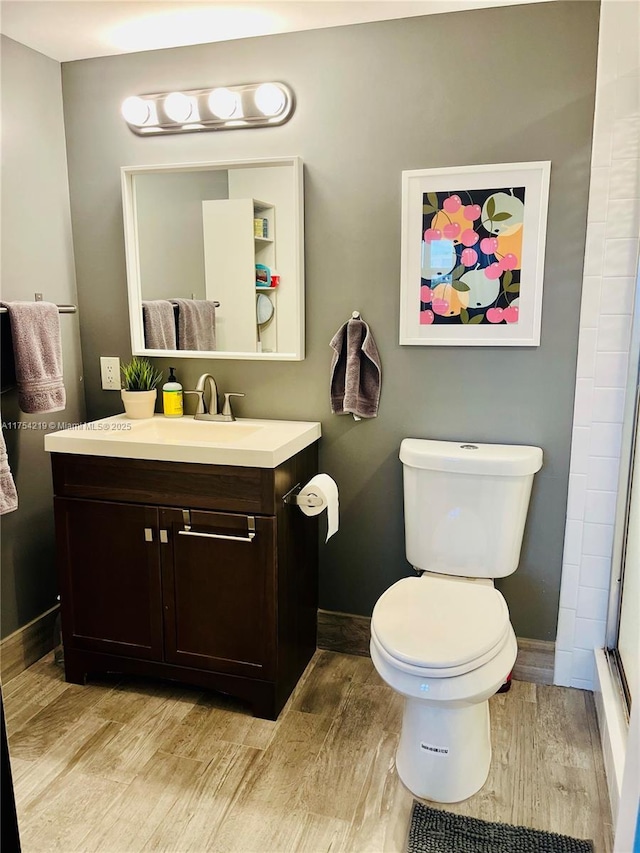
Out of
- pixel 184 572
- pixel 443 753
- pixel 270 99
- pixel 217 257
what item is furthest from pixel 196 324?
pixel 443 753

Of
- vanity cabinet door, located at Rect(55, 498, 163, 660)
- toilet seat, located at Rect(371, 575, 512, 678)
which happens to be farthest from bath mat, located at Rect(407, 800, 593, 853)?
vanity cabinet door, located at Rect(55, 498, 163, 660)

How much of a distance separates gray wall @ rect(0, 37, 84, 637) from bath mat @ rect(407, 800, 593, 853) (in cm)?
157

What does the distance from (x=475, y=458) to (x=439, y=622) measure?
54 centimetres

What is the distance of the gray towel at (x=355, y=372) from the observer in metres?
2.24

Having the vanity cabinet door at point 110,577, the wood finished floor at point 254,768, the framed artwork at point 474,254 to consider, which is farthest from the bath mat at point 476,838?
the framed artwork at point 474,254

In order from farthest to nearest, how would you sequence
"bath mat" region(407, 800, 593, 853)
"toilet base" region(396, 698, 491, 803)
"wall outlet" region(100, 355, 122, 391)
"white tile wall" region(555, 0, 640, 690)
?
"wall outlet" region(100, 355, 122, 391)
"white tile wall" region(555, 0, 640, 690)
"toilet base" region(396, 698, 491, 803)
"bath mat" region(407, 800, 593, 853)

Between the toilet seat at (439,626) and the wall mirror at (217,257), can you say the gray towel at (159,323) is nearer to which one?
the wall mirror at (217,257)

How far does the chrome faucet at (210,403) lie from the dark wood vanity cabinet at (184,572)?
1.26ft

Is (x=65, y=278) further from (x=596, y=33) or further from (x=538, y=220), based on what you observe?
(x=596, y=33)

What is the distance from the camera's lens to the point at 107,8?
77.8 inches

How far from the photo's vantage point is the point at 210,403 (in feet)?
7.96

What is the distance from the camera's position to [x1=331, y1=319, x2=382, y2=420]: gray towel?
2238 millimetres

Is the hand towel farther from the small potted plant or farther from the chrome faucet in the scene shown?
the chrome faucet

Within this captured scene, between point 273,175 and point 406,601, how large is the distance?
4.94 feet
